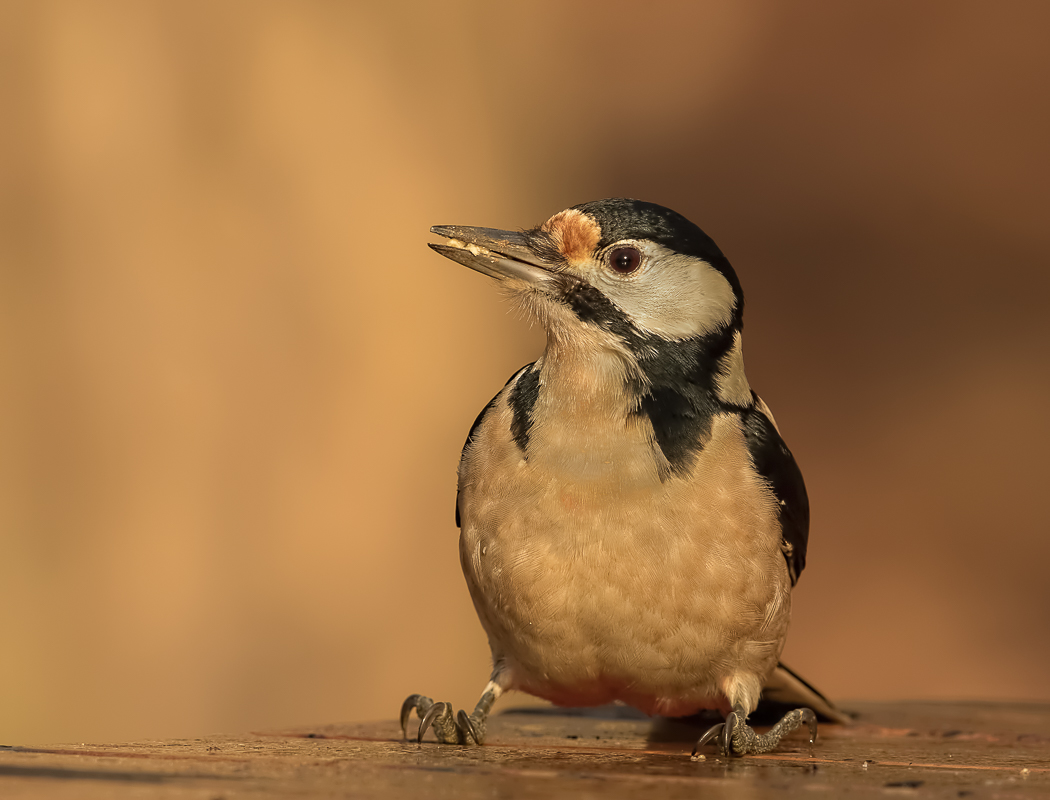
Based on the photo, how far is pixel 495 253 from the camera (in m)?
3.23

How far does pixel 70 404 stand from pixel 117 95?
7.57 ft

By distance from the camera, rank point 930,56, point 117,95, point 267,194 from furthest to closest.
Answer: point 930,56 → point 267,194 → point 117,95

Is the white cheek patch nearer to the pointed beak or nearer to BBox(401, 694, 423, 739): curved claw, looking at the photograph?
the pointed beak

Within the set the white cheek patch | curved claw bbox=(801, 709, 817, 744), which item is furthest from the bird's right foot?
the white cheek patch

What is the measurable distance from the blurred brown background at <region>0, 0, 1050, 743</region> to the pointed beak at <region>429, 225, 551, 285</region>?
5313mm

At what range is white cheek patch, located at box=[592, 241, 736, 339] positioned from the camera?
A: 314 centimetres

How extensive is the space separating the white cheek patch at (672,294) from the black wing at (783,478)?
0.36 metres

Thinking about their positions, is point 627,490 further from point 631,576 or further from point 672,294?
point 672,294

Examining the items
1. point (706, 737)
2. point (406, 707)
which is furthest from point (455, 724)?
point (706, 737)

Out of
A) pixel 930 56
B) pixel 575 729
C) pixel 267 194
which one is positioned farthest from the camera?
pixel 930 56

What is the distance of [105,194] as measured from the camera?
8.07 metres

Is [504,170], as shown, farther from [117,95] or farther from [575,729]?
[575,729]

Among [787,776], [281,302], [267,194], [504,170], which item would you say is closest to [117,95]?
[267,194]

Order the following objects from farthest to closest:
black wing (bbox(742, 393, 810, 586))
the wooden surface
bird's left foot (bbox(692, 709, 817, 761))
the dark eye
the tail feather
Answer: the tail feather → black wing (bbox(742, 393, 810, 586)) → the dark eye → bird's left foot (bbox(692, 709, 817, 761)) → the wooden surface
